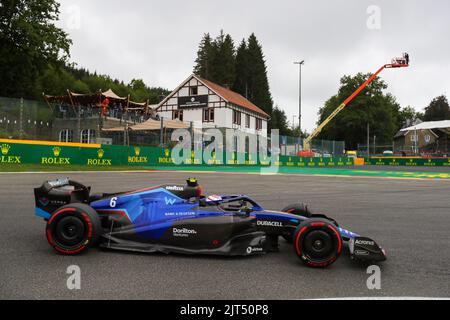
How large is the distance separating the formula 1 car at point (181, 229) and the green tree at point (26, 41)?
30.4 m

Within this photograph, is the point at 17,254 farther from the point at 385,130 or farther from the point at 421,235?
the point at 385,130

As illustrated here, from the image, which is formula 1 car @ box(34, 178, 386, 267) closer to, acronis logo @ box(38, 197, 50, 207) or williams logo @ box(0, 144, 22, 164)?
acronis logo @ box(38, 197, 50, 207)

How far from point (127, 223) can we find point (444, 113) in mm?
107634

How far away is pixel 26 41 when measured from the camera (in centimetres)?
3048

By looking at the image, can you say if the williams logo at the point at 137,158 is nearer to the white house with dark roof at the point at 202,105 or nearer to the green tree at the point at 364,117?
the white house with dark roof at the point at 202,105

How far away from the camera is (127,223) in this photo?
12.4ft

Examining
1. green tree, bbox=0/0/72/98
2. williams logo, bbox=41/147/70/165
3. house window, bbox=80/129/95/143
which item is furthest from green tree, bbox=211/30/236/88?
williams logo, bbox=41/147/70/165

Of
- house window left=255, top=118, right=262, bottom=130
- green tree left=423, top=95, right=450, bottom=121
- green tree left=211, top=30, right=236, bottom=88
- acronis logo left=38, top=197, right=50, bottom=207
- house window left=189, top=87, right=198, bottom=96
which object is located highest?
green tree left=211, top=30, right=236, bottom=88

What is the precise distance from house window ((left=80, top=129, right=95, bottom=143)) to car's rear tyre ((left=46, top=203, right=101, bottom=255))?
Result: 15869mm

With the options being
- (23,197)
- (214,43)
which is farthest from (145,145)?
(214,43)

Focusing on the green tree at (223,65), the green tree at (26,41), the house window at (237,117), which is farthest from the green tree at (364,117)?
the green tree at (26,41)

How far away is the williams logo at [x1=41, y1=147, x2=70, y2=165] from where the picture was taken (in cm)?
1706

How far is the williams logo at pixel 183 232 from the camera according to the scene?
3594 mm

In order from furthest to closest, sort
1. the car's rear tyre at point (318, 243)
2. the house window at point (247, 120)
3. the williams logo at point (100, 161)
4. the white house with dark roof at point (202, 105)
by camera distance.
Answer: the house window at point (247, 120) → the white house with dark roof at point (202, 105) → the williams logo at point (100, 161) → the car's rear tyre at point (318, 243)
